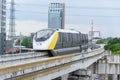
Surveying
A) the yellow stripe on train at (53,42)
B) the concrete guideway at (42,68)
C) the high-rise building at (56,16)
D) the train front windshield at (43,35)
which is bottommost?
the concrete guideway at (42,68)

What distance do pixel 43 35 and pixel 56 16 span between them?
84335 millimetres

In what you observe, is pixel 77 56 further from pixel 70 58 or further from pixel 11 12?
pixel 11 12

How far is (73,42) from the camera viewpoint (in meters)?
46.4

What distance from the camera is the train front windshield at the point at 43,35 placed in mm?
37281

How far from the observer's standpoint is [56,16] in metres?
122

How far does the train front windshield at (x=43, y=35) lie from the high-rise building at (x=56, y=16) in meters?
76.8

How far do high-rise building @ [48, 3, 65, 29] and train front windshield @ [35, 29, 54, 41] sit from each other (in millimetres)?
76760

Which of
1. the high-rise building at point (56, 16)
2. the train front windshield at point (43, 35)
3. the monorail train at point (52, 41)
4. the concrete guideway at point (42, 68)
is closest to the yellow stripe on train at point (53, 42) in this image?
the monorail train at point (52, 41)

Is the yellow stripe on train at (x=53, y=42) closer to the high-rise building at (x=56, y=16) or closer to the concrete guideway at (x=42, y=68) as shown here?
the concrete guideway at (x=42, y=68)

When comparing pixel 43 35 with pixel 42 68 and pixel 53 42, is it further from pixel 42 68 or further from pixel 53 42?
pixel 42 68

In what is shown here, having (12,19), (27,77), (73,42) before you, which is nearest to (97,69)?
(12,19)

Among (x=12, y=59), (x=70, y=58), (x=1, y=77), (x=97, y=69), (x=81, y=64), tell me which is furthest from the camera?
(x=97, y=69)

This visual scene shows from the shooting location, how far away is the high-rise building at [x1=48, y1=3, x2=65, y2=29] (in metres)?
118

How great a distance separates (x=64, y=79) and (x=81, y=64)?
7283 mm
